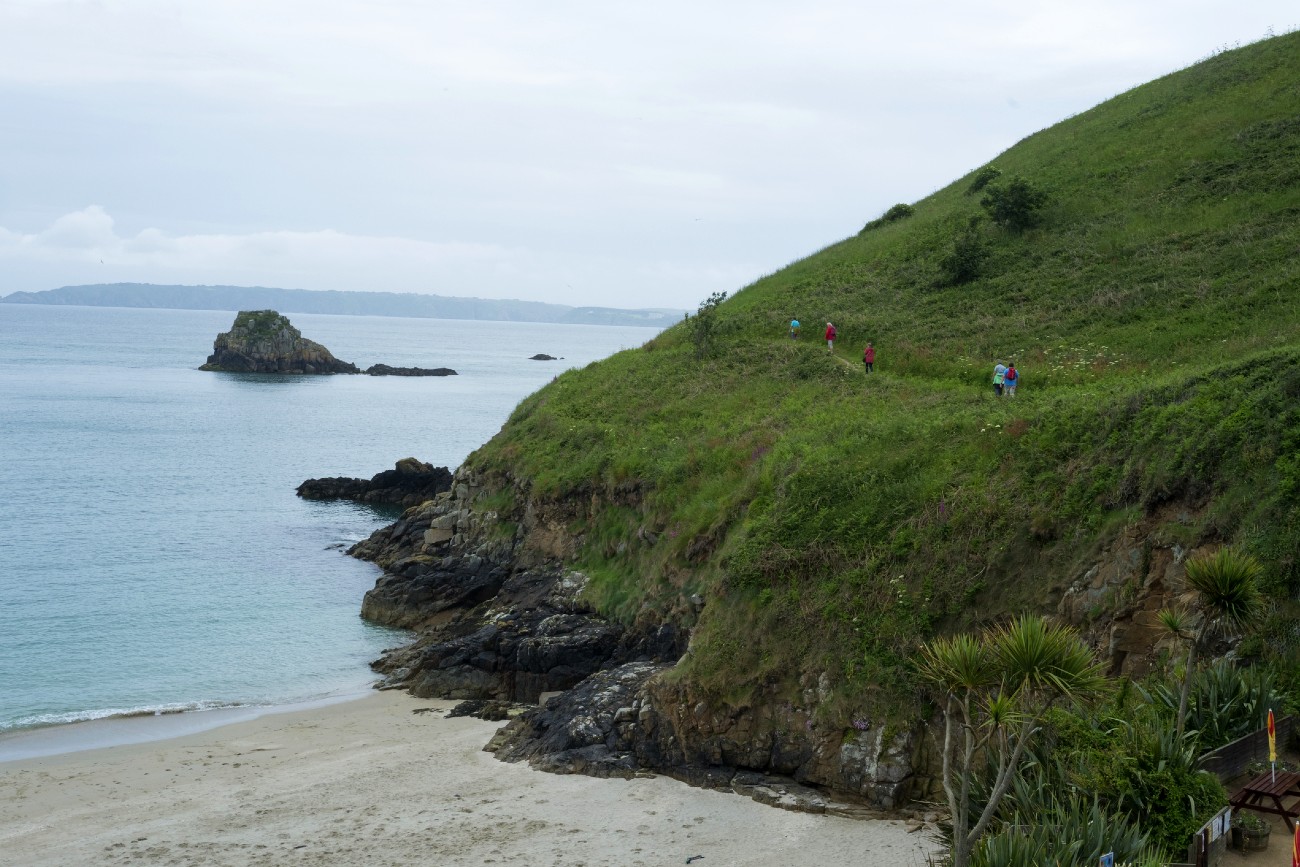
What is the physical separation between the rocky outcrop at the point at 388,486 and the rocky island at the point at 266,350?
294 feet

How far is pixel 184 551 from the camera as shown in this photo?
160 ft

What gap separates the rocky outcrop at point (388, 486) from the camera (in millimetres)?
65062

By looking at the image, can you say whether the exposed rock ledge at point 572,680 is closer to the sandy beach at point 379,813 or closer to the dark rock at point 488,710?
the dark rock at point 488,710

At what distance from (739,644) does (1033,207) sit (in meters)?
35.9

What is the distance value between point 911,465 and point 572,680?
10455mm

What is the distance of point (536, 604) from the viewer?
33.8 meters

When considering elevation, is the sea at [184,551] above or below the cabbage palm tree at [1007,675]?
below

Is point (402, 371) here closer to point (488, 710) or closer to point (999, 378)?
point (999, 378)

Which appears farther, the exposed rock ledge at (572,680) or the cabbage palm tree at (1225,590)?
the exposed rock ledge at (572,680)

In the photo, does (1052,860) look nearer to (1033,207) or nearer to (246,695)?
(246,695)

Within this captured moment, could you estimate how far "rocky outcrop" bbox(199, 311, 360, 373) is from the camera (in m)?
151

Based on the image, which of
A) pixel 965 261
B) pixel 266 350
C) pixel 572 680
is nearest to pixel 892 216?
pixel 965 261

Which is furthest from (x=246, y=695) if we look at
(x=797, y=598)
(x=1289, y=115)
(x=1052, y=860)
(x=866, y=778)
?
(x=1289, y=115)

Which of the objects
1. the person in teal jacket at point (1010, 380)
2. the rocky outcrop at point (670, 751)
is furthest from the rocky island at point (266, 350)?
the rocky outcrop at point (670, 751)
